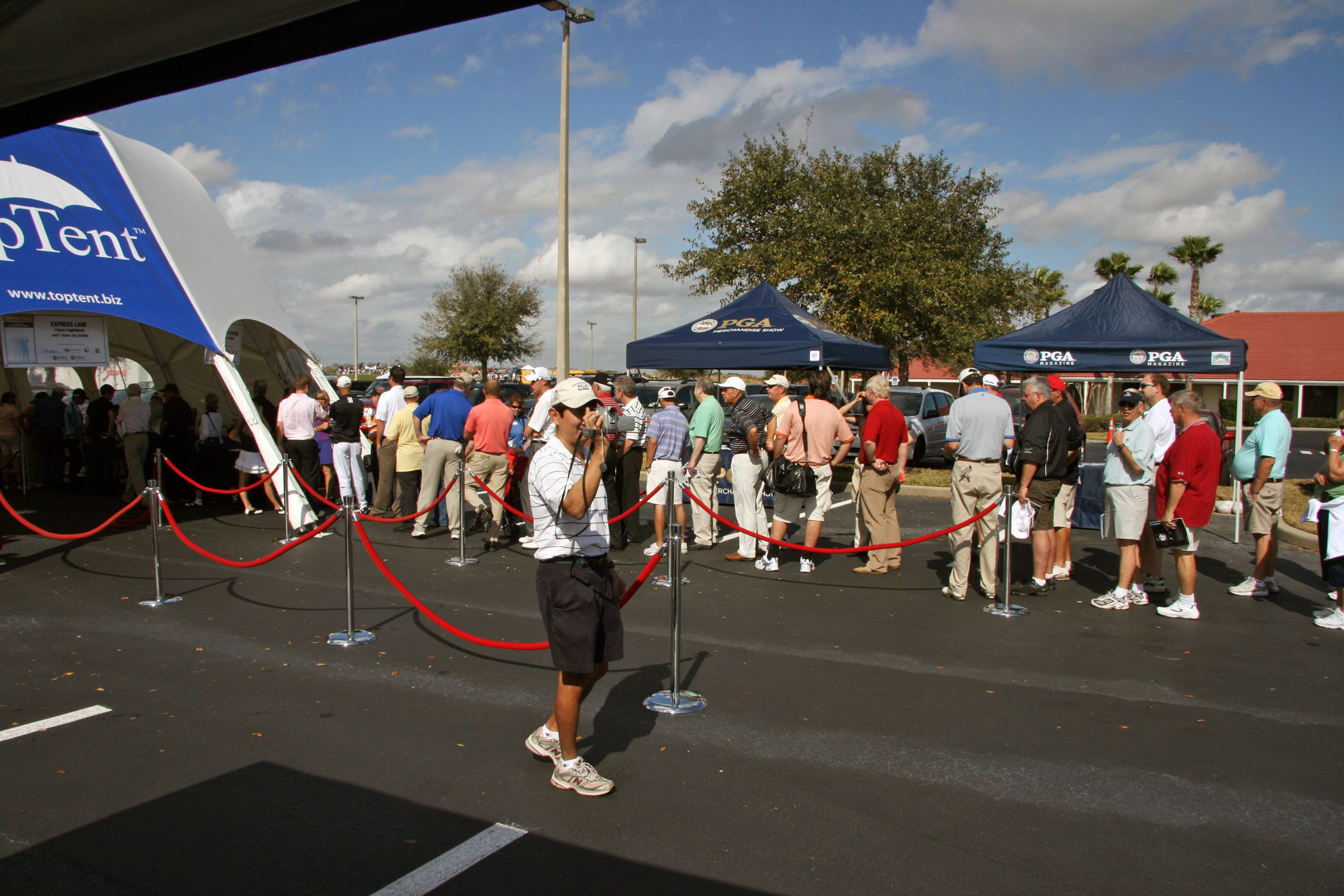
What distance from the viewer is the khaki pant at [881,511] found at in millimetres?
8617

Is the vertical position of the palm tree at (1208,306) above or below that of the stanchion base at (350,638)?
above

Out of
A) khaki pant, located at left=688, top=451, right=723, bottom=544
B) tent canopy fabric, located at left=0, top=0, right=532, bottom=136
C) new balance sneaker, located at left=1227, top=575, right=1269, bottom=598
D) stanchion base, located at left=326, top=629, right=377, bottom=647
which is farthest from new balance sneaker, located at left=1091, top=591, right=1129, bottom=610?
tent canopy fabric, located at left=0, top=0, right=532, bottom=136

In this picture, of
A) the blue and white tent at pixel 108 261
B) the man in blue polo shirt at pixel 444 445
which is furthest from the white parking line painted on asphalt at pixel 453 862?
the blue and white tent at pixel 108 261

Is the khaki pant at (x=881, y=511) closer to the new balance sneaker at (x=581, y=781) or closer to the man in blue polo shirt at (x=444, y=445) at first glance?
the man in blue polo shirt at (x=444, y=445)

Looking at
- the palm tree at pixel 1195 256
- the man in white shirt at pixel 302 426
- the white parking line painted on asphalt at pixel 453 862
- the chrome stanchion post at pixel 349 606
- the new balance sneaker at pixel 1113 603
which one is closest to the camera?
the white parking line painted on asphalt at pixel 453 862

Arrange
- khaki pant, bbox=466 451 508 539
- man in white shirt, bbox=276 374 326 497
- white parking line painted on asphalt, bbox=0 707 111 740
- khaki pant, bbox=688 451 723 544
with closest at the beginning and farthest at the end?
1. white parking line painted on asphalt, bbox=0 707 111 740
2. khaki pant, bbox=688 451 723 544
3. khaki pant, bbox=466 451 508 539
4. man in white shirt, bbox=276 374 326 497

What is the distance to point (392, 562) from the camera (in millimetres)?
9273

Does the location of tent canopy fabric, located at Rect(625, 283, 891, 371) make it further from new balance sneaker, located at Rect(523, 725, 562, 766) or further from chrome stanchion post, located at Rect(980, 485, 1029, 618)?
new balance sneaker, located at Rect(523, 725, 562, 766)

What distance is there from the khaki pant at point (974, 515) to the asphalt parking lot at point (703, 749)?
322mm

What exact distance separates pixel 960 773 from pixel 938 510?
8.83 meters

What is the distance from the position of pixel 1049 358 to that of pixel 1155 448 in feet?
13.0

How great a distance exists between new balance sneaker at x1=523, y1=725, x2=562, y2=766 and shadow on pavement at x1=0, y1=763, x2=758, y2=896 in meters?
0.30

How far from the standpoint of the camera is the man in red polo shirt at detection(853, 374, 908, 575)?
856 cm

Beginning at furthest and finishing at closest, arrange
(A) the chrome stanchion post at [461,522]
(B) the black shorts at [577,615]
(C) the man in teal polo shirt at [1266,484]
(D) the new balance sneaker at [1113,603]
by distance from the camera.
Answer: (A) the chrome stanchion post at [461,522]
(C) the man in teal polo shirt at [1266,484]
(D) the new balance sneaker at [1113,603]
(B) the black shorts at [577,615]
